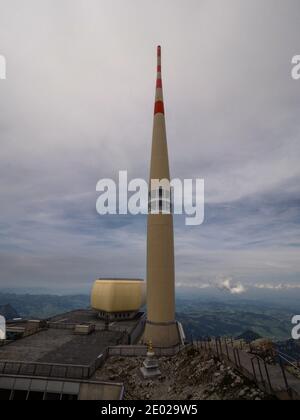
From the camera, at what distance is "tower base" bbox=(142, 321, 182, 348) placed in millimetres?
25703

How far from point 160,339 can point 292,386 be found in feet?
51.6

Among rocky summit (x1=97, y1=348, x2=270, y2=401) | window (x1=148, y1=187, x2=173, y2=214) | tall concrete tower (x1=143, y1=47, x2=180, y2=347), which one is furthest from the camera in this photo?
window (x1=148, y1=187, x2=173, y2=214)

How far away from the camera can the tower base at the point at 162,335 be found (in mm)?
25703

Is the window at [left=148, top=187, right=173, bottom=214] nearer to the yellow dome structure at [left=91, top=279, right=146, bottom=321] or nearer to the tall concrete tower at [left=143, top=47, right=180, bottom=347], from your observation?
the tall concrete tower at [left=143, top=47, right=180, bottom=347]

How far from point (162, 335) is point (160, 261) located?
7.48m

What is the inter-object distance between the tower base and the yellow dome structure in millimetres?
10108

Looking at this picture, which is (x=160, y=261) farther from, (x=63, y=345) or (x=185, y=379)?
(x=63, y=345)

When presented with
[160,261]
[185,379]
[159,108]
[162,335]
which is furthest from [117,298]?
[159,108]

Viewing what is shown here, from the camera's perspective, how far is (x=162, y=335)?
2594 cm

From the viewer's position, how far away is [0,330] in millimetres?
26641

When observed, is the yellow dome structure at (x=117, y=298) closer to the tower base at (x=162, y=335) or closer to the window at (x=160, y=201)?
the tower base at (x=162, y=335)

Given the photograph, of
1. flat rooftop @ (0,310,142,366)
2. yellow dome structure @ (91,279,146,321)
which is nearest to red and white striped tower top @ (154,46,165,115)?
yellow dome structure @ (91,279,146,321)

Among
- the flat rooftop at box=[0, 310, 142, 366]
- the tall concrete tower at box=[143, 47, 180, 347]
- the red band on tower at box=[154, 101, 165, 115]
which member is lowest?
the flat rooftop at box=[0, 310, 142, 366]
